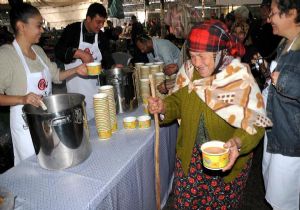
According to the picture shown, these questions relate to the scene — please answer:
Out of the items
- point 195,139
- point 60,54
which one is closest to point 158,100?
point 195,139

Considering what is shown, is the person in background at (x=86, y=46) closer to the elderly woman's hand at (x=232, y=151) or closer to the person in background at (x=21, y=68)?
the person in background at (x=21, y=68)

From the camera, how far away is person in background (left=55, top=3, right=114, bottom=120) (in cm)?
312

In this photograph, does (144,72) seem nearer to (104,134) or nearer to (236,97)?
(104,134)

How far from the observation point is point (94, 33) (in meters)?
3.47

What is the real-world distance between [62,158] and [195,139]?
2.86 ft

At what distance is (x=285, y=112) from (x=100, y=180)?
1.42m

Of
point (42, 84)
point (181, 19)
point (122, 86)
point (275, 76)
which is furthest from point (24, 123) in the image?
point (275, 76)

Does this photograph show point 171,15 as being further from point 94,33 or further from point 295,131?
point 295,131

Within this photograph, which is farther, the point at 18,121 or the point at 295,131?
the point at 18,121

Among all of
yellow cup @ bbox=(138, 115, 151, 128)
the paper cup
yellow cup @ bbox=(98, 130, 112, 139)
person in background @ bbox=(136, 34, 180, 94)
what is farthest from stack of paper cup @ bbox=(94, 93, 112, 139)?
person in background @ bbox=(136, 34, 180, 94)

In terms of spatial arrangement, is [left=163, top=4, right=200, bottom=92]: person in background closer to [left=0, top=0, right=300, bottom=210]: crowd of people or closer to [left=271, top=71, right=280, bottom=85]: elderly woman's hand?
[left=0, top=0, right=300, bottom=210]: crowd of people

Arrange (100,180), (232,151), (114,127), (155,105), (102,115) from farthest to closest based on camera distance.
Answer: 1. (114,127)
2. (102,115)
3. (155,105)
4. (100,180)
5. (232,151)

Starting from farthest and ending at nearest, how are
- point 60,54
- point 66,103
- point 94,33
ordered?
point 94,33 < point 60,54 < point 66,103

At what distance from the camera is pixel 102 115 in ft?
6.27
